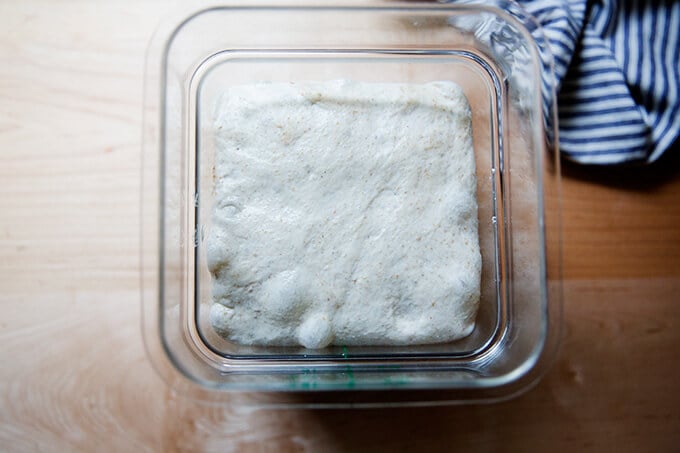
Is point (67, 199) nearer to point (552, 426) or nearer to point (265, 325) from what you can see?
point (265, 325)

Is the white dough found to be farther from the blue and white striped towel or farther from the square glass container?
the blue and white striped towel

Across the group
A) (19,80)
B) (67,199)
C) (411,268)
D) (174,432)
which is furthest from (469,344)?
(19,80)

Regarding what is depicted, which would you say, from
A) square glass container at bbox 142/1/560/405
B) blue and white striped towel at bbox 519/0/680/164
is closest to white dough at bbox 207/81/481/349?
square glass container at bbox 142/1/560/405

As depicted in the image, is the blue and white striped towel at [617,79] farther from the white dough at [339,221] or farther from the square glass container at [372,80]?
the white dough at [339,221]

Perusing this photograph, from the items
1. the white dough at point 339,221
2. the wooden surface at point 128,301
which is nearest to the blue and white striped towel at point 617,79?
the wooden surface at point 128,301

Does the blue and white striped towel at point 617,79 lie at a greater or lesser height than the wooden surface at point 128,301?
greater
